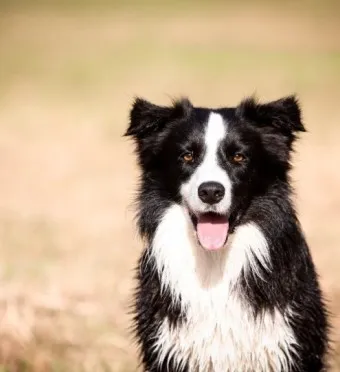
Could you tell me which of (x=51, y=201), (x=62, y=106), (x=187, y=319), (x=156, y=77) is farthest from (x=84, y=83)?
(x=187, y=319)

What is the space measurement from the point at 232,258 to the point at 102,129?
1156cm

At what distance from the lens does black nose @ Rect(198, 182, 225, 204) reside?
5.23 metres

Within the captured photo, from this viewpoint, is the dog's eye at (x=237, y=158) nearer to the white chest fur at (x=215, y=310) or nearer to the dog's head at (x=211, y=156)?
the dog's head at (x=211, y=156)

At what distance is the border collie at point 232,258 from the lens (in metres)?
5.48

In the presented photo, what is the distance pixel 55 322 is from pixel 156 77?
16896 mm

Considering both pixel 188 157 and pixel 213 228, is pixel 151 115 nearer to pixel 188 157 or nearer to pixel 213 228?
pixel 188 157

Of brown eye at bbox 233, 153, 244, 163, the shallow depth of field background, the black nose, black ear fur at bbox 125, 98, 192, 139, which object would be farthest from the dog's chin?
the shallow depth of field background

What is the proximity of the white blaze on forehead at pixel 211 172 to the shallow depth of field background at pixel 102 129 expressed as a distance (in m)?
0.74

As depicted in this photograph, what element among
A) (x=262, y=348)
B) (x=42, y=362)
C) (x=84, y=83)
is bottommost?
(x=42, y=362)

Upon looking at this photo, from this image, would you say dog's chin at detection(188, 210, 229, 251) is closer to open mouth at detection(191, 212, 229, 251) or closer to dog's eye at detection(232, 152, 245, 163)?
open mouth at detection(191, 212, 229, 251)

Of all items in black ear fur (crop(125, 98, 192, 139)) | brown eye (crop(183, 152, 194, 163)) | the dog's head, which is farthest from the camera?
black ear fur (crop(125, 98, 192, 139))

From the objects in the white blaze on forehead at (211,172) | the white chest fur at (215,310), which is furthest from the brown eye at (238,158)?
the white chest fur at (215,310)

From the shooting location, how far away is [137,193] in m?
5.74

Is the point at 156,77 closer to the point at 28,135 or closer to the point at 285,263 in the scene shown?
the point at 28,135
